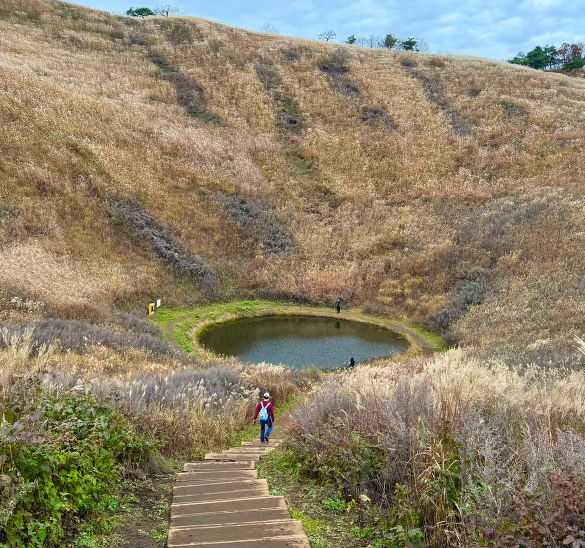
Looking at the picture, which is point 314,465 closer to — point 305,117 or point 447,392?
point 447,392

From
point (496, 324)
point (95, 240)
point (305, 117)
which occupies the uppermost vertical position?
point (305, 117)

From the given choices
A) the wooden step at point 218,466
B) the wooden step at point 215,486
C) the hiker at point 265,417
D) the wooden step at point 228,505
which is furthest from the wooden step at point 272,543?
the hiker at point 265,417

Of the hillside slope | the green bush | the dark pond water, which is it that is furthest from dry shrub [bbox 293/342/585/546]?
the dark pond water

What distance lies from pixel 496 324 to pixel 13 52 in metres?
45.0

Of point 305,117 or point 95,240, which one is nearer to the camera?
point 95,240

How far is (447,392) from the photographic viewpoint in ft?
17.2

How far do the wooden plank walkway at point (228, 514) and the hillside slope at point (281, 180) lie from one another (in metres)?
12.2

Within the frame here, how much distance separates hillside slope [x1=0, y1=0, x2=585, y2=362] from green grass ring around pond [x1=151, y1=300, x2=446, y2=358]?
2.98 feet

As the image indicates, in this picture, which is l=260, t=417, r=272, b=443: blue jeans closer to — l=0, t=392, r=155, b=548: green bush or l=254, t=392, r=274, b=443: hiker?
l=254, t=392, r=274, b=443: hiker

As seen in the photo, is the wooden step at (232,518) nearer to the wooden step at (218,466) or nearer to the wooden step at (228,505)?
the wooden step at (228,505)

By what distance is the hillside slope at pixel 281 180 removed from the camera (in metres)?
24.7

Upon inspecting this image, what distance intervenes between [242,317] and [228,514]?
890 inches

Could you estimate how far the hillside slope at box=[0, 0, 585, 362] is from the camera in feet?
81.1

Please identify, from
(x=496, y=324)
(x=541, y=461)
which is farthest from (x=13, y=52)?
(x=541, y=461)
